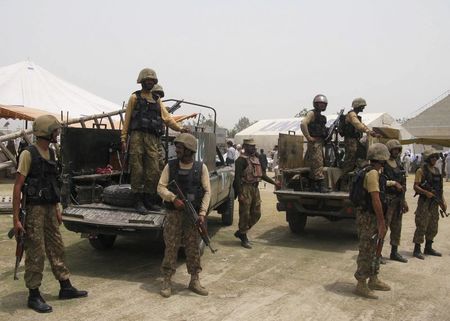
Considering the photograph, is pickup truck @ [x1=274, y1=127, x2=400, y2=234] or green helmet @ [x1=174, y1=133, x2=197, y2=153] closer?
green helmet @ [x1=174, y1=133, x2=197, y2=153]

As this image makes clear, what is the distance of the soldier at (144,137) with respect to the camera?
5781 mm

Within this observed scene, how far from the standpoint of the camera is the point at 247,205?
23.0 feet

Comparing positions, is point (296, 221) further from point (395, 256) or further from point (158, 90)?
point (158, 90)

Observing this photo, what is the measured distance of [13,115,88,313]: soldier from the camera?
424 cm

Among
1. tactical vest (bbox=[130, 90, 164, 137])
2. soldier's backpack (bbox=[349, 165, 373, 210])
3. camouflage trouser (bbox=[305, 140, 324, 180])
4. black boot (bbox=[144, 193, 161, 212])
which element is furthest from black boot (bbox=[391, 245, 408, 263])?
tactical vest (bbox=[130, 90, 164, 137])

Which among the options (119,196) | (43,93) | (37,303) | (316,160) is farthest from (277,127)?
(37,303)

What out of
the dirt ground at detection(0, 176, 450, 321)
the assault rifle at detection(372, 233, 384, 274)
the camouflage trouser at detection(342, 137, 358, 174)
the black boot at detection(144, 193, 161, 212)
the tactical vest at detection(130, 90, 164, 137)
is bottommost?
the dirt ground at detection(0, 176, 450, 321)

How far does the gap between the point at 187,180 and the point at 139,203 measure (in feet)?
4.03

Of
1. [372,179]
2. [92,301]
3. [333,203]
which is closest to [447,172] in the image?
[333,203]

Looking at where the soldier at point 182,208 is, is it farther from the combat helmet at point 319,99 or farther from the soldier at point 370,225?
the combat helmet at point 319,99

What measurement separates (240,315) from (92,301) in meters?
1.45

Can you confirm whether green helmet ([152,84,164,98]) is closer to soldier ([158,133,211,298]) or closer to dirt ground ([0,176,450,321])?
soldier ([158,133,211,298])

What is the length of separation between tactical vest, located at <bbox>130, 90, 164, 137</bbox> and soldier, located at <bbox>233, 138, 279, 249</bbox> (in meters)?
1.67

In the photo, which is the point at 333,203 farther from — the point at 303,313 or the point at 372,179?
the point at 303,313
